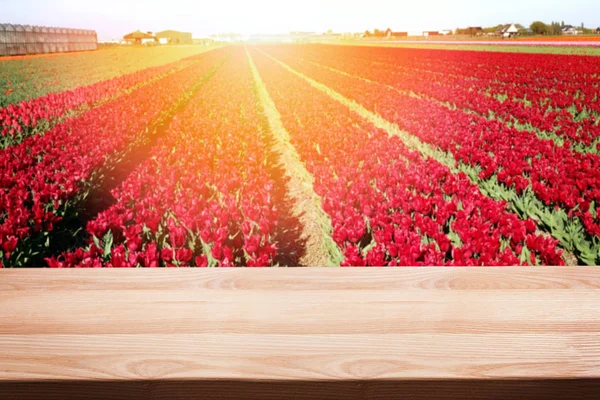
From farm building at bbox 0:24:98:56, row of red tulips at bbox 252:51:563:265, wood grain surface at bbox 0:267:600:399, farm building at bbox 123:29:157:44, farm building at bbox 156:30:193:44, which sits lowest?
row of red tulips at bbox 252:51:563:265

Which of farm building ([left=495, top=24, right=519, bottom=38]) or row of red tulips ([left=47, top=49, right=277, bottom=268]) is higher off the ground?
farm building ([left=495, top=24, right=519, bottom=38])

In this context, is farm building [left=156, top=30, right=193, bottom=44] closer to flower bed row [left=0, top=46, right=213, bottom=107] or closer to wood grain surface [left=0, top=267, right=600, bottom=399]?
wood grain surface [left=0, top=267, right=600, bottom=399]

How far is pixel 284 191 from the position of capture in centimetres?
598

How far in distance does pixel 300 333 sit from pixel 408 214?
2368 mm

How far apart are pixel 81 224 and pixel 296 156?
12.9ft

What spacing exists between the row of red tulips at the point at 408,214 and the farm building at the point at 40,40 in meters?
17.1

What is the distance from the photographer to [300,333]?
5.19 ft

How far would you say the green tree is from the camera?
8.36 metres

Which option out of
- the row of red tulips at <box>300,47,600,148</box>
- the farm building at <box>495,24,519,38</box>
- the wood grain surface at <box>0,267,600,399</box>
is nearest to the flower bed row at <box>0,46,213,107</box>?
the row of red tulips at <box>300,47,600,148</box>

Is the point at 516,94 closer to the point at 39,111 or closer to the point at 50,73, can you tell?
the point at 39,111

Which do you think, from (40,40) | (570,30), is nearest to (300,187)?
(570,30)

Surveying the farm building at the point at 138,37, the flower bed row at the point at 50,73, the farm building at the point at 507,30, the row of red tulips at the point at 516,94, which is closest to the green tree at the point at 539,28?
the farm building at the point at 507,30

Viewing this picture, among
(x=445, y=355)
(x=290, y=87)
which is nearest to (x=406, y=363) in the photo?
(x=445, y=355)

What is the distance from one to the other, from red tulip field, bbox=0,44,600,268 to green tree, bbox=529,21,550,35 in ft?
5.01
